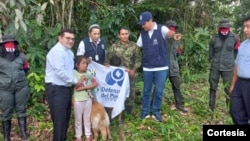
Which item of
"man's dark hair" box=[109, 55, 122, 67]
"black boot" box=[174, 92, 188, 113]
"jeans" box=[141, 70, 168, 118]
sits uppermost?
"man's dark hair" box=[109, 55, 122, 67]

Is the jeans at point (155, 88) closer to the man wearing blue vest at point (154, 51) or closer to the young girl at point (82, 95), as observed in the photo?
the man wearing blue vest at point (154, 51)

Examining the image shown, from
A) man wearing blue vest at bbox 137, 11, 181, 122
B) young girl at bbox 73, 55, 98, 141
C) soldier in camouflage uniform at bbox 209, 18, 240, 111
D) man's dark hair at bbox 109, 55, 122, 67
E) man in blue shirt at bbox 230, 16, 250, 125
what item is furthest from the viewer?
soldier in camouflage uniform at bbox 209, 18, 240, 111

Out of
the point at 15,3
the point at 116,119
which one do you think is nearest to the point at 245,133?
the point at 116,119

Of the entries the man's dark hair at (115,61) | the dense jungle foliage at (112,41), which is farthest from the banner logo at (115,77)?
the dense jungle foliage at (112,41)

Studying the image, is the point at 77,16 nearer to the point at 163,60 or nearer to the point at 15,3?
the point at 163,60

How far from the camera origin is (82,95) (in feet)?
17.7

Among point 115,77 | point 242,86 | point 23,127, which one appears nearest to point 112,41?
point 115,77

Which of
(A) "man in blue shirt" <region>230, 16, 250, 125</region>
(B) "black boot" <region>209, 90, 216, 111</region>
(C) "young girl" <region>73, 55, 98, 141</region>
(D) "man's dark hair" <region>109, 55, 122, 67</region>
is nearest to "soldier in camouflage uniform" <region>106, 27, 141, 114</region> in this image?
(D) "man's dark hair" <region>109, 55, 122, 67</region>

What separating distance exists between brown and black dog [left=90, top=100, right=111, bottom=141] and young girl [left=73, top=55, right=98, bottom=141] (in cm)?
8

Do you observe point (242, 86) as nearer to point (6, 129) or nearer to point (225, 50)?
point (225, 50)

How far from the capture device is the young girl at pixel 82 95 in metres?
5.36

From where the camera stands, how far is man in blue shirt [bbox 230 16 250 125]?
16.5 feet

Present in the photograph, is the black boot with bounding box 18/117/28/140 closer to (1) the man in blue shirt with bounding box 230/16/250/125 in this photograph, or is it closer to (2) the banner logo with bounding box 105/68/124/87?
(2) the banner logo with bounding box 105/68/124/87

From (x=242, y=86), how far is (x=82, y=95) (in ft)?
7.49
